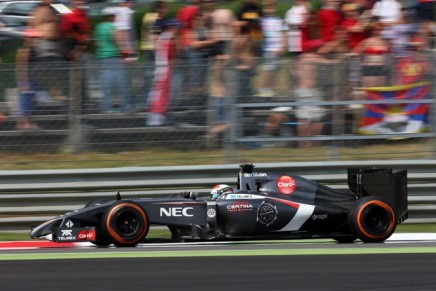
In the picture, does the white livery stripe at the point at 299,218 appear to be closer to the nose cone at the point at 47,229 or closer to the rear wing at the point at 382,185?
the rear wing at the point at 382,185

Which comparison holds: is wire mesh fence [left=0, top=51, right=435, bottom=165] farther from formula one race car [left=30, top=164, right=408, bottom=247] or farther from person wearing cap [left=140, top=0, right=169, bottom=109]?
formula one race car [left=30, top=164, right=408, bottom=247]

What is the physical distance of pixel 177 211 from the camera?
8141mm

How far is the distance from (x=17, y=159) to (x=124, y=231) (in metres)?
2.60

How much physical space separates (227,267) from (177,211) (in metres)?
1.61

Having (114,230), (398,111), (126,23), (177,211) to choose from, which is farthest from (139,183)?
(398,111)

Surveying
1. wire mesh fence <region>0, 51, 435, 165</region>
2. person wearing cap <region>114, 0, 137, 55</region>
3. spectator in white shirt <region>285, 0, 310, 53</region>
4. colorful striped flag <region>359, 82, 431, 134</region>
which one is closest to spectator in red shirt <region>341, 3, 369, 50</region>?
spectator in white shirt <region>285, 0, 310, 53</region>

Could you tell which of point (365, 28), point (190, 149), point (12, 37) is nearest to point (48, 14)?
point (12, 37)

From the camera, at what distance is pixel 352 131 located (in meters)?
10.1

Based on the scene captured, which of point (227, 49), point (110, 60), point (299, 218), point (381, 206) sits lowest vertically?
point (299, 218)

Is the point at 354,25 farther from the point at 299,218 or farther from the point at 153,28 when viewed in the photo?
the point at 299,218

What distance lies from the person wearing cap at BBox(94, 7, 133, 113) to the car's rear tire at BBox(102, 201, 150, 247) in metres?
2.14

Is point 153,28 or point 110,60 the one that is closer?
point 110,60

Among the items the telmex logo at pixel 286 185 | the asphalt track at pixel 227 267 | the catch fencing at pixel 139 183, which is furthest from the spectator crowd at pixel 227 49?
the asphalt track at pixel 227 267

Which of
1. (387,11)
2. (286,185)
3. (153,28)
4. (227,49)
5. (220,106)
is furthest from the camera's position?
(387,11)
